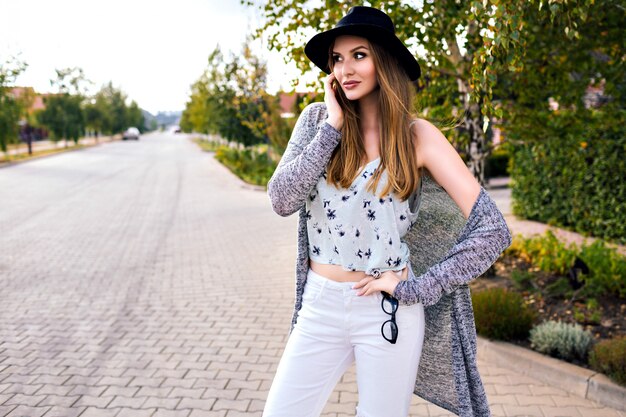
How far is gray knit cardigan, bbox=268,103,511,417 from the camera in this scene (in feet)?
6.63

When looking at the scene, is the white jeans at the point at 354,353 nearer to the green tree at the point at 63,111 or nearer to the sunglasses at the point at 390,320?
the sunglasses at the point at 390,320

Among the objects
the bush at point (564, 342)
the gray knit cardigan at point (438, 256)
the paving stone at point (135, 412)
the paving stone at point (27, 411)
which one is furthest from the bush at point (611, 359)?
the paving stone at point (27, 411)

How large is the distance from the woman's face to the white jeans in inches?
27.9

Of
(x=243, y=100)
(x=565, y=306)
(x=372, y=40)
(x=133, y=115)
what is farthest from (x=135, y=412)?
(x=133, y=115)

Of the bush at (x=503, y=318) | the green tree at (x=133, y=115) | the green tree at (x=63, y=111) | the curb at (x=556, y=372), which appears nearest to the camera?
the curb at (x=556, y=372)

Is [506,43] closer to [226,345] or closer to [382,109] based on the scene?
[382,109]

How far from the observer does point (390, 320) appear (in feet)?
6.70

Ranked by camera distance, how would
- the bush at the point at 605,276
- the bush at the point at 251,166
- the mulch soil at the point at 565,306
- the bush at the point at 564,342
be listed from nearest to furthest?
the bush at the point at 564,342 < the mulch soil at the point at 565,306 < the bush at the point at 605,276 < the bush at the point at 251,166

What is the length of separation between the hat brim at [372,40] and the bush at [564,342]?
9.84ft

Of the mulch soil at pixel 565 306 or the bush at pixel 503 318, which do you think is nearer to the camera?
the bush at pixel 503 318

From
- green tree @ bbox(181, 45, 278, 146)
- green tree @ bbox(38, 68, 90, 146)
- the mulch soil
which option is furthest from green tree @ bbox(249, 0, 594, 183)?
green tree @ bbox(38, 68, 90, 146)

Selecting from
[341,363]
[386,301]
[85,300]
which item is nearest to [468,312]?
[386,301]

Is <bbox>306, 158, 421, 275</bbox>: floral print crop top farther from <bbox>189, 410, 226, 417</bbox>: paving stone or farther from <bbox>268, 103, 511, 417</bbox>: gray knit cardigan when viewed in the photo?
<bbox>189, 410, 226, 417</bbox>: paving stone

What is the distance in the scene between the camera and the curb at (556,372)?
3.87 meters
